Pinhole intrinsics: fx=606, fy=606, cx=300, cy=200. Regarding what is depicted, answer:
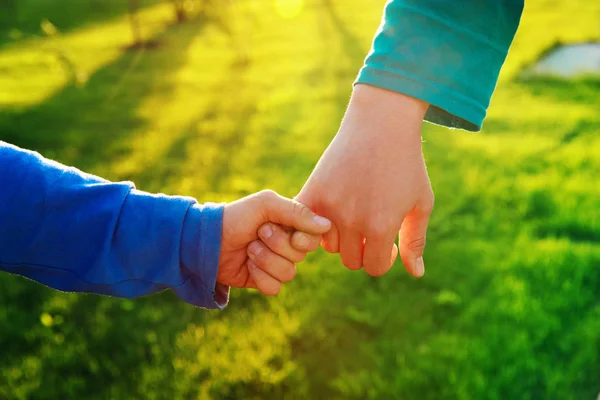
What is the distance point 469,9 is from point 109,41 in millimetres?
8489

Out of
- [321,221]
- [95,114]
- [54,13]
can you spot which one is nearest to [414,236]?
[321,221]

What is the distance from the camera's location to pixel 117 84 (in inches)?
264

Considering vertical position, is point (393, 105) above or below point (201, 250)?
above

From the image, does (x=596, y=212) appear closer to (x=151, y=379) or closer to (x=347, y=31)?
(x=151, y=379)

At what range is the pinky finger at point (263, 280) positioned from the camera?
4.85 feet

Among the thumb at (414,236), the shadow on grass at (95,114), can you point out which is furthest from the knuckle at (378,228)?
the shadow on grass at (95,114)

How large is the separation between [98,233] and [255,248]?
366mm

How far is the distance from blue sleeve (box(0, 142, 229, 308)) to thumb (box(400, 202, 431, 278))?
43 cm

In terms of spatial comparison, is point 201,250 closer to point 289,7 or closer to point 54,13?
point 289,7

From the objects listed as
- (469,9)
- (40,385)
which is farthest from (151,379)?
(469,9)

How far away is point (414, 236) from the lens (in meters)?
1.38

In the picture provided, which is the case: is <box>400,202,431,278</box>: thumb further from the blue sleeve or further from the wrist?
the blue sleeve

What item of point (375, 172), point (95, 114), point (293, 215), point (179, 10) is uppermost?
point (375, 172)

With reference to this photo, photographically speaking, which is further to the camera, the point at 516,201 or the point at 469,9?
the point at 516,201
